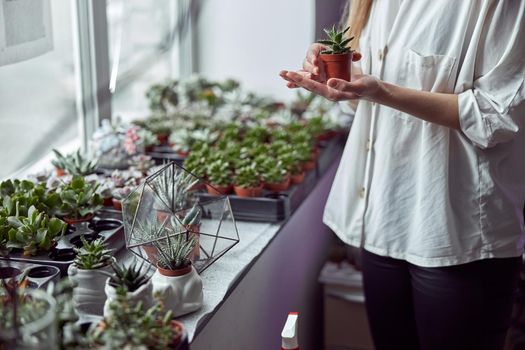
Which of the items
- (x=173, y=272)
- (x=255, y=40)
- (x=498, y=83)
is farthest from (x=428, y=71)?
(x=255, y=40)

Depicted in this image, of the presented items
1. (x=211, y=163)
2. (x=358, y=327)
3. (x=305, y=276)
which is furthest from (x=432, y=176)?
(x=358, y=327)

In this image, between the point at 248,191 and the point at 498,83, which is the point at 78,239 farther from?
the point at 498,83

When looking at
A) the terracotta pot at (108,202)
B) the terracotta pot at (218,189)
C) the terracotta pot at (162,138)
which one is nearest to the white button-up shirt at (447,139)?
the terracotta pot at (218,189)

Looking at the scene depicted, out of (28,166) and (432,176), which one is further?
(28,166)

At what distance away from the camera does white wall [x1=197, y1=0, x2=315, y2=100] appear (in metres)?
3.60

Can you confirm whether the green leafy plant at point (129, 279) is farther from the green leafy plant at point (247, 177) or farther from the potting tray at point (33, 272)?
the green leafy plant at point (247, 177)

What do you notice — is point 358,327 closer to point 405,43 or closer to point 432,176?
point 432,176

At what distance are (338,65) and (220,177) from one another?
2.10ft

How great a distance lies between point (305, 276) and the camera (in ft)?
8.83

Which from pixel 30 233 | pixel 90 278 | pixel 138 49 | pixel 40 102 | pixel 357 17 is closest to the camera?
pixel 90 278

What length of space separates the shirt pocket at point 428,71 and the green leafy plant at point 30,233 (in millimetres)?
907

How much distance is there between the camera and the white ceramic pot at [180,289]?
4.96 ft

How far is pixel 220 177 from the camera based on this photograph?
88.5 inches

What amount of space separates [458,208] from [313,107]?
4.95 ft
